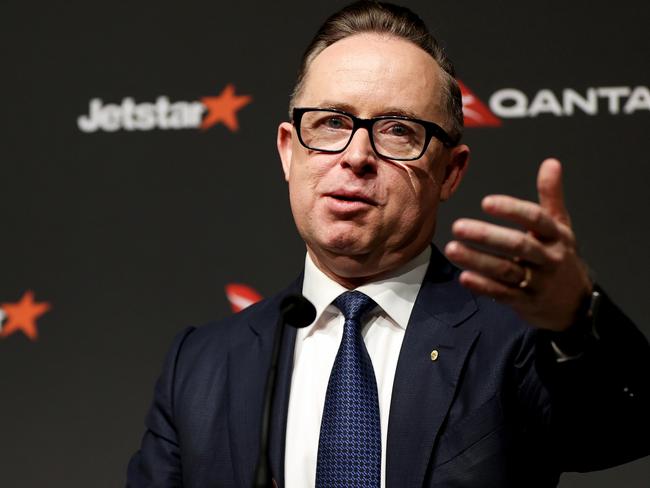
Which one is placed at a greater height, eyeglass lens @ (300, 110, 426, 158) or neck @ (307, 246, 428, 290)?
eyeglass lens @ (300, 110, 426, 158)

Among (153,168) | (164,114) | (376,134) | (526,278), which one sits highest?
(164,114)

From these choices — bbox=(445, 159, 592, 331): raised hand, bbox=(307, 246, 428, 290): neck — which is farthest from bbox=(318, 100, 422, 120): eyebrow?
bbox=(445, 159, 592, 331): raised hand

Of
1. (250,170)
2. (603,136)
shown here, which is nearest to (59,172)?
(250,170)

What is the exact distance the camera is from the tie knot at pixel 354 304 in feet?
6.37

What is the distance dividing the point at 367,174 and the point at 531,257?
0.58 metres

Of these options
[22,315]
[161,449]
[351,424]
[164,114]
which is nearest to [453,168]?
[351,424]

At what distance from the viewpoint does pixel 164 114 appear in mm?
3098

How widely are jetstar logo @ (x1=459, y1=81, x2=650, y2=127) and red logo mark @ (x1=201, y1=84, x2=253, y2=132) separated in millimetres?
694

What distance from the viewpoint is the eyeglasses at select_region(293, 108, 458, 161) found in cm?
192

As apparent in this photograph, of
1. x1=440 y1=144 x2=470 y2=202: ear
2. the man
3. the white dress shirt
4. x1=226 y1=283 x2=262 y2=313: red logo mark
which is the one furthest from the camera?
x1=226 y1=283 x2=262 y2=313: red logo mark

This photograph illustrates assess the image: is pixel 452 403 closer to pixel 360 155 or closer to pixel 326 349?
pixel 326 349

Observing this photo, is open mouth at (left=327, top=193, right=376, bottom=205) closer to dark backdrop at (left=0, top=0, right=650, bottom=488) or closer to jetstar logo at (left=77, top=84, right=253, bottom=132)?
dark backdrop at (left=0, top=0, right=650, bottom=488)

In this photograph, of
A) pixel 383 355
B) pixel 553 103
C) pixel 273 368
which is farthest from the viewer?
pixel 553 103

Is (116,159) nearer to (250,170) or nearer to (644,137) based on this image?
(250,170)
